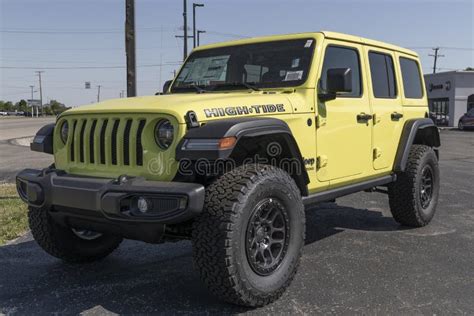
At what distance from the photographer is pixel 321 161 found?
4.37m

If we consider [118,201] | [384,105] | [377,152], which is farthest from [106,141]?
[384,105]

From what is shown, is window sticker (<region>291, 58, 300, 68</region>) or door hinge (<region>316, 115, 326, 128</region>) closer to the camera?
door hinge (<region>316, 115, 326, 128</region>)

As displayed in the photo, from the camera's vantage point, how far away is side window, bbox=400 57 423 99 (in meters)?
5.98

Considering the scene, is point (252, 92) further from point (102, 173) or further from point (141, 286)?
point (141, 286)

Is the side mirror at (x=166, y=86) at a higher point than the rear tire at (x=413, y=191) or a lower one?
higher

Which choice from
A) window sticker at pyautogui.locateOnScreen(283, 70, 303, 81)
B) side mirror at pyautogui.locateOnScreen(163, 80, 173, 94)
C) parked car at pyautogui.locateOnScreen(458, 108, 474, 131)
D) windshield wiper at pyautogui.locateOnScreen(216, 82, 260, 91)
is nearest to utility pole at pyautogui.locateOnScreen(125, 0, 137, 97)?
side mirror at pyautogui.locateOnScreen(163, 80, 173, 94)

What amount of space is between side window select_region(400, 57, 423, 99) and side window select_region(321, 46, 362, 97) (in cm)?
115

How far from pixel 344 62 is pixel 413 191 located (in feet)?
6.08

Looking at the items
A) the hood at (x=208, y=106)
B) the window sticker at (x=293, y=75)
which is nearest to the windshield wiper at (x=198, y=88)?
the hood at (x=208, y=106)

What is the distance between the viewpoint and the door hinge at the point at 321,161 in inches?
171

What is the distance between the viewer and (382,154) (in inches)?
209

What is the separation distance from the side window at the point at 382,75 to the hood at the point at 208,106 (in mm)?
1538

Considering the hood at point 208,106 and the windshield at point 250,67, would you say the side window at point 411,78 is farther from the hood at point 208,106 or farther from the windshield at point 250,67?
the hood at point 208,106

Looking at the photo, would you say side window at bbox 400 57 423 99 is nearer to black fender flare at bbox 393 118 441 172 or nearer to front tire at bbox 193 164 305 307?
black fender flare at bbox 393 118 441 172
